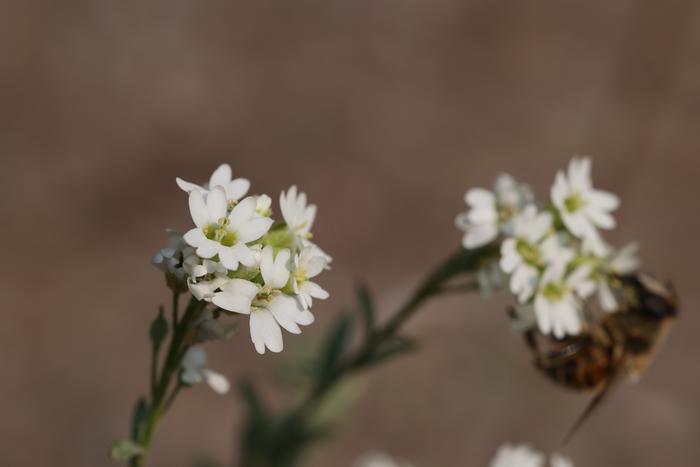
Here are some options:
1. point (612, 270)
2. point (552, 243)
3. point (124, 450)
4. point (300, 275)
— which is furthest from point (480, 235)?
point (124, 450)

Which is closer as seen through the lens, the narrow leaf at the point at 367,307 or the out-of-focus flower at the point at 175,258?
the out-of-focus flower at the point at 175,258

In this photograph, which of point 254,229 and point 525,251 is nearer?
point 254,229

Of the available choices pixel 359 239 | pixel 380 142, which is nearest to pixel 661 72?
pixel 380 142

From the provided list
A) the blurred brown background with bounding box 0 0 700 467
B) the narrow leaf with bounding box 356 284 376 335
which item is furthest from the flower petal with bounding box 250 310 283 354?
the blurred brown background with bounding box 0 0 700 467

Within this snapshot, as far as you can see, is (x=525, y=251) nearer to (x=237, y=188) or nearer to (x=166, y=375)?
(x=237, y=188)

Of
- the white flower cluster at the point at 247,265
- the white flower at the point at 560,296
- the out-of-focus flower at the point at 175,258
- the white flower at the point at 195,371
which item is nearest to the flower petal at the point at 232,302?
the white flower cluster at the point at 247,265

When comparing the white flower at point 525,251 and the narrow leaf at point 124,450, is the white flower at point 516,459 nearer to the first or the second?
the white flower at point 525,251
